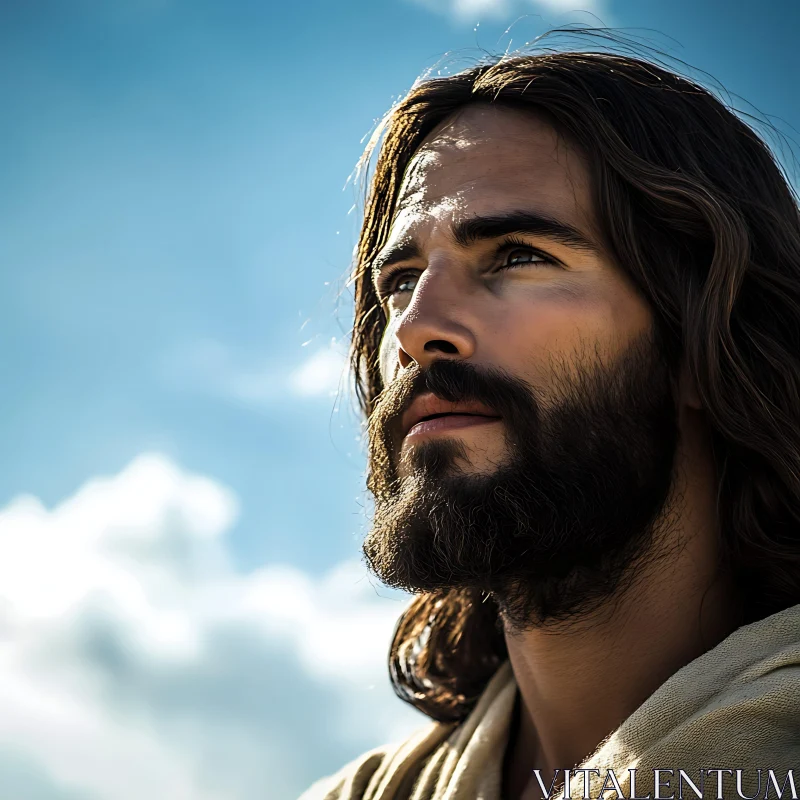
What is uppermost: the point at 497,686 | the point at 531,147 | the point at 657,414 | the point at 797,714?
the point at 531,147

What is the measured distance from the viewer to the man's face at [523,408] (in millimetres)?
3104

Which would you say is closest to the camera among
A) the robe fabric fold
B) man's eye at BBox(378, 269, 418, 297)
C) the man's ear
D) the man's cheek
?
the robe fabric fold

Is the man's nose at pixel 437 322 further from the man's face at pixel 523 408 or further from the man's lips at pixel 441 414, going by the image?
the man's lips at pixel 441 414

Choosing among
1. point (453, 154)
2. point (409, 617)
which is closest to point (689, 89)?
point (453, 154)

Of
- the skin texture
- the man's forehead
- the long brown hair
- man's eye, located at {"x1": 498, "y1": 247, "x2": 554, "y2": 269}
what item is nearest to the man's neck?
the skin texture

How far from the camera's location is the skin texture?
10.4 feet

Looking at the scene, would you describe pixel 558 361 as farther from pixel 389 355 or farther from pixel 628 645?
pixel 628 645

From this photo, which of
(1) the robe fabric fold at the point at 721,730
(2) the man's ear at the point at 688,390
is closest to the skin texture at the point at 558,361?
(2) the man's ear at the point at 688,390

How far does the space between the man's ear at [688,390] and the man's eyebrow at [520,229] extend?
20.3 inches

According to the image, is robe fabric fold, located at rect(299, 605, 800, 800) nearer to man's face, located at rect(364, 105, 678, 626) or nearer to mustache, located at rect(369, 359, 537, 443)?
man's face, located at rect(364, 105, 678, 626)

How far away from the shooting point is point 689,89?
381cm

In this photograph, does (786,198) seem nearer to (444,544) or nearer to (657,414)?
(657,414)

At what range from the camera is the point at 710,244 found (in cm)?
348

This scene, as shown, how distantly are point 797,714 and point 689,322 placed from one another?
4.42 ft
